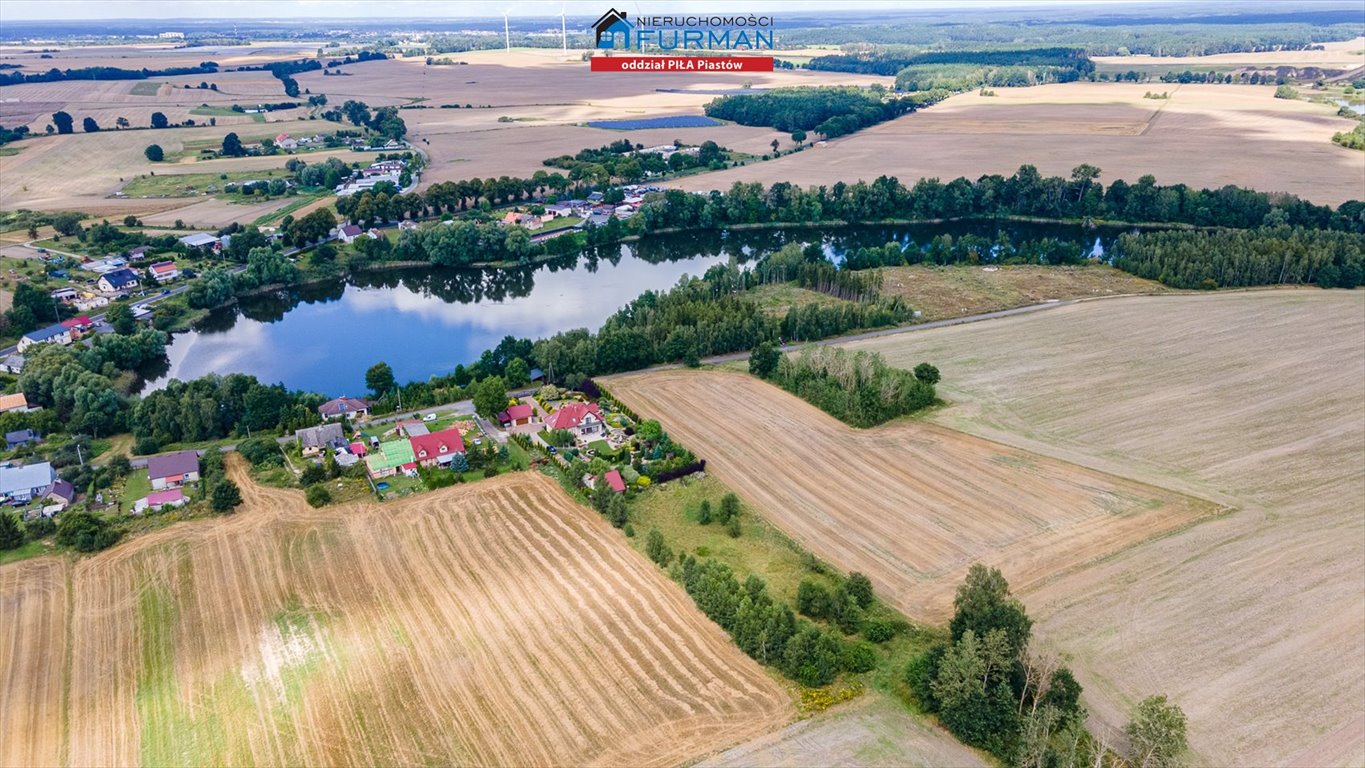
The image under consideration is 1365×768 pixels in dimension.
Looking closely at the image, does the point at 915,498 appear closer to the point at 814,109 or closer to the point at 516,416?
the point at 516,416

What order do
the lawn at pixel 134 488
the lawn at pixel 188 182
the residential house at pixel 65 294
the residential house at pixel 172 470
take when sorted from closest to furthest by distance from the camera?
the lawn at pixel 134 488 → the residential house at pixel 172 470 → the residential house at pixel 65 294 → the lawn at pixel 188 182

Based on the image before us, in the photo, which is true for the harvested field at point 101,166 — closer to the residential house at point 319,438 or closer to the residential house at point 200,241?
the residential house at point 200,241

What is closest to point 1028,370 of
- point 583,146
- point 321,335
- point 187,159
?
point 321,335

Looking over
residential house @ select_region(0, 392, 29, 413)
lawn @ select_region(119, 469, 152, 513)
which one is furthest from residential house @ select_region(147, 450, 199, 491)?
residential house @ select_region(0, 392, 29, 413)

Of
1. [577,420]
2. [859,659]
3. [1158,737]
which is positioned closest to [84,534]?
[577,420]

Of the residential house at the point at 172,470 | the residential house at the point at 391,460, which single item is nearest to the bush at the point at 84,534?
the residential house at the point at 172,470

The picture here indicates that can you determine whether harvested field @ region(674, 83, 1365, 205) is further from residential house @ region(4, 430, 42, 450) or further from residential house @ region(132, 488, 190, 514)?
residential house @ region(132, 488, 190, 514)
